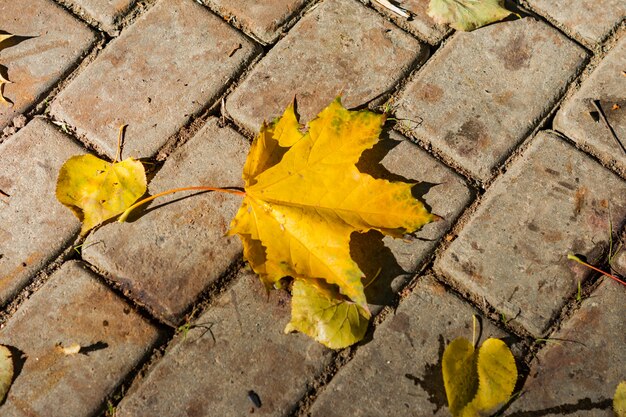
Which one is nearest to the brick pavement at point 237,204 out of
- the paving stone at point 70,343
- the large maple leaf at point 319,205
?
the paving stone at point 70,343

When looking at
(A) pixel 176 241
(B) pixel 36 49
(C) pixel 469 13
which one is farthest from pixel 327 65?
(B) pixel 36 49

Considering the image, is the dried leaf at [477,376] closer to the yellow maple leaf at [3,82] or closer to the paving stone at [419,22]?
the paving stone at [419,22]

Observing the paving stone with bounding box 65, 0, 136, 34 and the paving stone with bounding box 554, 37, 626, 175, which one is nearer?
the paving stone with bounding box 554, 37, 626, 175

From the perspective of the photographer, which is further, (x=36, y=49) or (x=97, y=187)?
(x=36, y=49)

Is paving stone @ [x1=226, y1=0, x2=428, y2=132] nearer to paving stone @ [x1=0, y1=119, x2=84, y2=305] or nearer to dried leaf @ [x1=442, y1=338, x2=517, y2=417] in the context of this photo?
paving stone @ [x1=0, y1=119, x2=84, y2=305]

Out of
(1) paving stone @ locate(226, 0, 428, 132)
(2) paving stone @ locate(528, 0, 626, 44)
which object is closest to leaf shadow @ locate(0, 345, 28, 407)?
(1) paving stone @ locate(226, 0, 428, 132)

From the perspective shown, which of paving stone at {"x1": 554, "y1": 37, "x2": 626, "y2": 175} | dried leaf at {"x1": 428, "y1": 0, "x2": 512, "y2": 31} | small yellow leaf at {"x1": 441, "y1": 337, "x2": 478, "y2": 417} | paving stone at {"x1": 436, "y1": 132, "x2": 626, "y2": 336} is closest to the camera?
small yellow leaf at {"x1": 441, "y1": 337, "x2": 478, "y2": 417}

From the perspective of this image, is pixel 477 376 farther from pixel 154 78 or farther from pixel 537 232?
pixel 154 78
